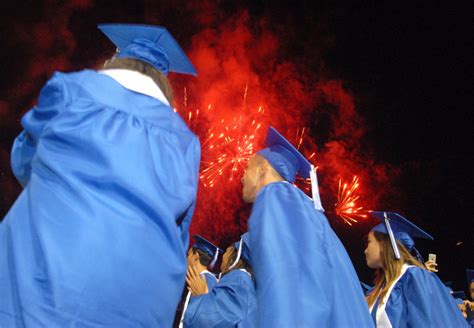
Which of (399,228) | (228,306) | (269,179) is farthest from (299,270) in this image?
(399,228)

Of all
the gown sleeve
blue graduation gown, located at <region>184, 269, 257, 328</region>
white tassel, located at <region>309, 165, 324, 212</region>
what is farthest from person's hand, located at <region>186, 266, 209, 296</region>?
the gown sleeve

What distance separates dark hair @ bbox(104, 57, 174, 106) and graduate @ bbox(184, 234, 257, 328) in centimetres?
231

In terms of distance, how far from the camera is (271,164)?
3158mm

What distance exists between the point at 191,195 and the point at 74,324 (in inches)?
23.8

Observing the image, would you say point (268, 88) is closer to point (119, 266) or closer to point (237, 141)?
point (237, 141)

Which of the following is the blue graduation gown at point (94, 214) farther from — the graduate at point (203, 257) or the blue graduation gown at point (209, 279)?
the graduate at point (203, 257)

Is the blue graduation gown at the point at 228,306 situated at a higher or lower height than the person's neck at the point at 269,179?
lower

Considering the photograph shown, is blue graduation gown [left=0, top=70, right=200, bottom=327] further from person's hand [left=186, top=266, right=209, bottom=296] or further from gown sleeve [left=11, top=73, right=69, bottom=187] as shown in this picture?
person's hand [left=186, top=266, right=209, bottom=296]

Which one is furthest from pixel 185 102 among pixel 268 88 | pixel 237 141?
pixel 268 88

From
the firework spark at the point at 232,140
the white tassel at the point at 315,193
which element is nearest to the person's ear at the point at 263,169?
the white tassel at the point at 315,193

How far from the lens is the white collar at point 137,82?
1.64 m

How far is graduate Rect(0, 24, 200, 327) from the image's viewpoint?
1142 millimetres

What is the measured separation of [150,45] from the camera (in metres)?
2.02

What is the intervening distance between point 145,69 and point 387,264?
370 cm
